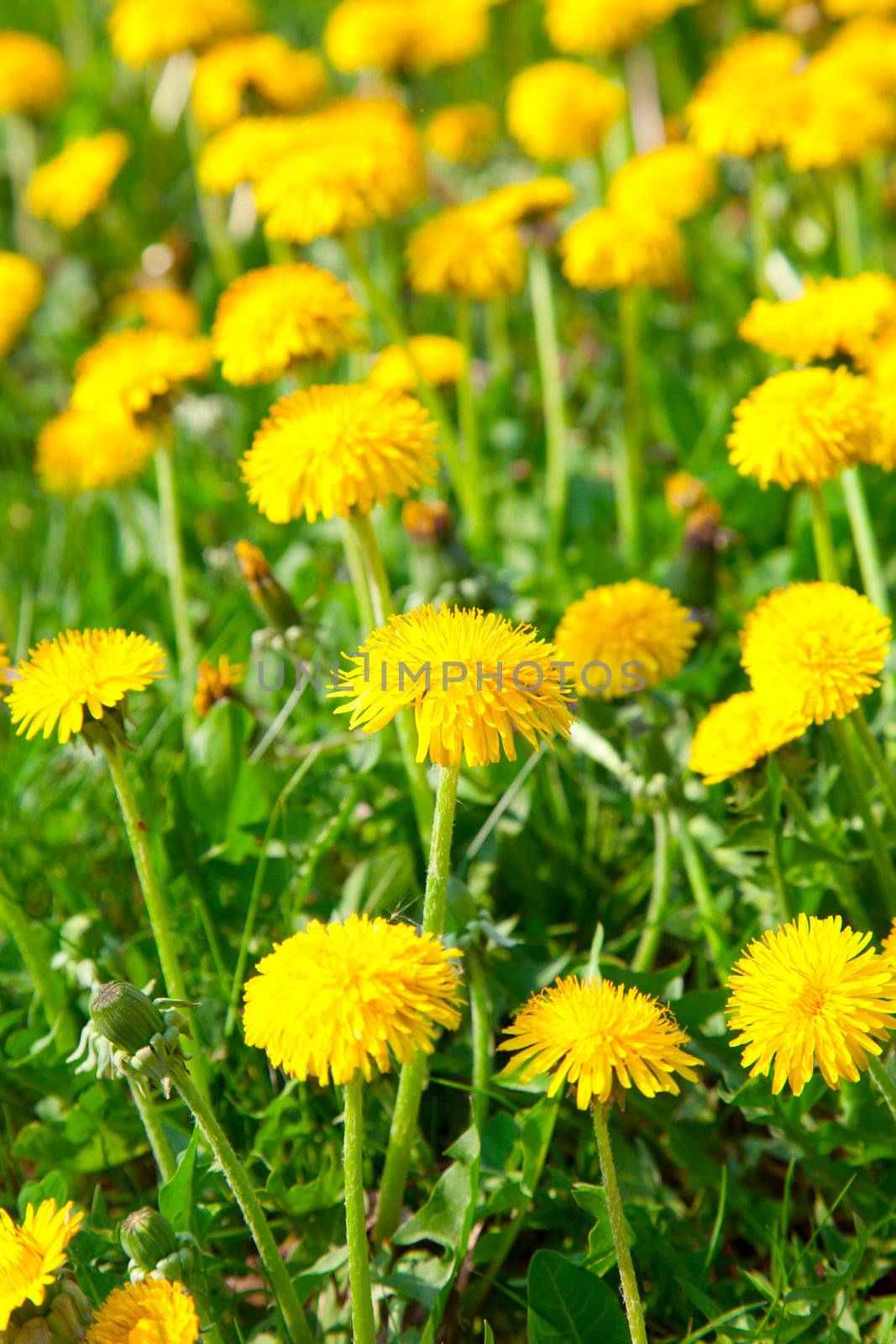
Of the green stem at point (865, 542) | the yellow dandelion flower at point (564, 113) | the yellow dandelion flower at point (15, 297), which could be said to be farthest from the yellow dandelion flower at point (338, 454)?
the yellow dandelion flower at point (15, 297)

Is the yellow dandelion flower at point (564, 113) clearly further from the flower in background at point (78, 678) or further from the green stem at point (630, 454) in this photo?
the flower in background at point (78, 678)

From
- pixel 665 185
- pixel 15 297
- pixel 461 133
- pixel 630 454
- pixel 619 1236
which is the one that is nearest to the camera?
pixel 619 1236

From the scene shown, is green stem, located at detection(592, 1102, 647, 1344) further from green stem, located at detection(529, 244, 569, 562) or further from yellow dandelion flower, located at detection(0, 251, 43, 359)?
yellow dandelion flower, located at detection(0, 251, 43, 359)

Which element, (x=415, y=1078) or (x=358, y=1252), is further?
(x=415, y=1078)

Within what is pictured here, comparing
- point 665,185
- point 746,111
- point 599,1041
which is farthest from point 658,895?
point 746,111

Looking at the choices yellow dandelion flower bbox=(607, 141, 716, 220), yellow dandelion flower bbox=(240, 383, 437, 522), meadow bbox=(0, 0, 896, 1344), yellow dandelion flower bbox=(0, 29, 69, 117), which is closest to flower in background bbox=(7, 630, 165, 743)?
meadow bbox=(0, 0, 896, 1344)

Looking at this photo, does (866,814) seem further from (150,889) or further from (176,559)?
(176,559)
